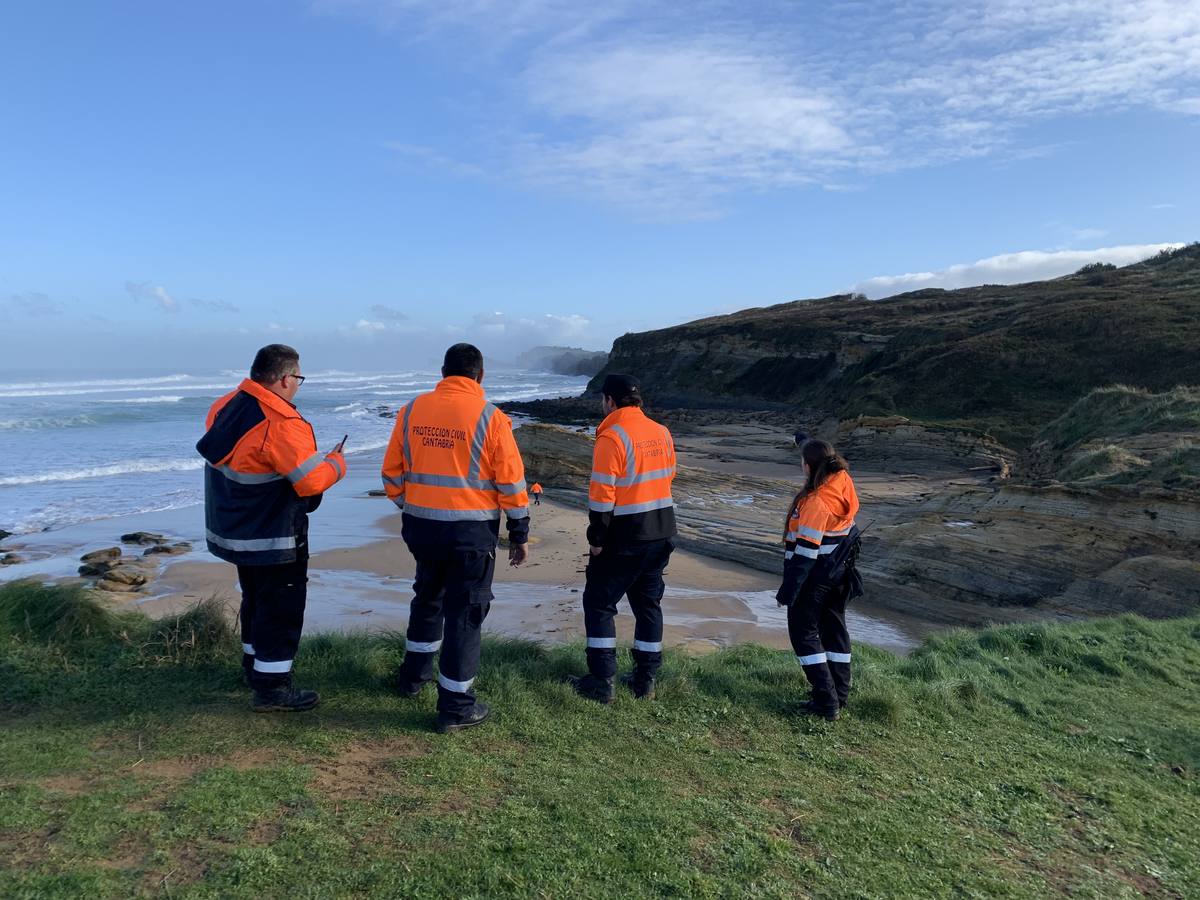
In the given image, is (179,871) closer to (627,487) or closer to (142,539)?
(627,487)

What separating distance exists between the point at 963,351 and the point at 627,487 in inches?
1430

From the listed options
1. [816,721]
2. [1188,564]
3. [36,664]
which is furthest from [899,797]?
[1188,564]

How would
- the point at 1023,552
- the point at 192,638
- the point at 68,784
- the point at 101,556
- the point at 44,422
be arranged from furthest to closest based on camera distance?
the point at 44,422
the point at 101,556
the point at 1023,552
the point at 192,638
the point at 68,784

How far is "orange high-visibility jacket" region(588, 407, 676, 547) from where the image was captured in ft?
16.4

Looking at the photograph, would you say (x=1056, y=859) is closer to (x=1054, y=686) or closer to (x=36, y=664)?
(x=1054, y=686)

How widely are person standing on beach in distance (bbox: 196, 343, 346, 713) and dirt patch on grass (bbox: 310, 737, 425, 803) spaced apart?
25.0 inches

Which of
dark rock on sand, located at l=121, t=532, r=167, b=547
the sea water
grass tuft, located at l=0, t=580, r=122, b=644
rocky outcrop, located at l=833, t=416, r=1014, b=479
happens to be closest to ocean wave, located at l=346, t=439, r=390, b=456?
the sea water

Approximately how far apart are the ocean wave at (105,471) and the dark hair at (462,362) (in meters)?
21.9

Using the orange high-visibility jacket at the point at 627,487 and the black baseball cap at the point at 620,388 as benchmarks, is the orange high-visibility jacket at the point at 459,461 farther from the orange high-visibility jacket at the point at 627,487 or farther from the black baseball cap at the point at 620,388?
the black baseball cap at the point at 620,388

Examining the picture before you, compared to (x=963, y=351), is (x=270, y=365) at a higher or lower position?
lower

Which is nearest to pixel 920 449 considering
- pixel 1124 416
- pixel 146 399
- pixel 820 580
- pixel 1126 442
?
pixel 1124 416

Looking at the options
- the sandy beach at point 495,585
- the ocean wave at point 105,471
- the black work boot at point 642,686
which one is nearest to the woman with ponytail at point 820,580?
the black work boot at point 642,686

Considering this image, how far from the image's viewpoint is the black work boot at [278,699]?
14.2 ft

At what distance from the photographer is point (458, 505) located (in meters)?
4.35
